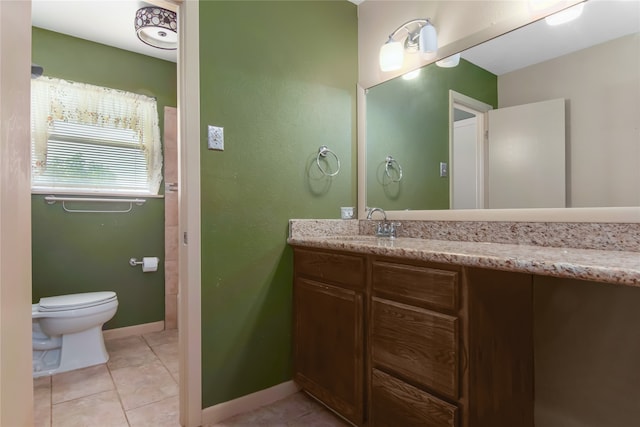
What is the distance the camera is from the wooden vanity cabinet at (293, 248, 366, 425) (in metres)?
1.42

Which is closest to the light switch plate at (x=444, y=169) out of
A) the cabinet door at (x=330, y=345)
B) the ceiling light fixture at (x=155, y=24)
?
the cabinet door at (x=330, y=345)

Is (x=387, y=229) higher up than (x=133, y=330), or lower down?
higher up

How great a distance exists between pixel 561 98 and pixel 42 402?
288 cm

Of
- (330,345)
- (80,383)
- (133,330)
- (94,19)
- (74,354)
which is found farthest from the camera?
(133,330)

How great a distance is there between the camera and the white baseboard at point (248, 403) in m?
1.58

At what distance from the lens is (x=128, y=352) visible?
7.96ft

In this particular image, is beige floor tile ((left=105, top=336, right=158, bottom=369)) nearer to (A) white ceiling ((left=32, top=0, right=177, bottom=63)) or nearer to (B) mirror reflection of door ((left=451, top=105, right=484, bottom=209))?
(B) mirror reflection of door ((left=451, top=105, right=484, bottom=209))

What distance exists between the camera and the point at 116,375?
2072 mm

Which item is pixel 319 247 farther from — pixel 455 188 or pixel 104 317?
pixel 104 317

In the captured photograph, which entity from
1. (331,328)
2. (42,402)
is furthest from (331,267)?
(42,402)

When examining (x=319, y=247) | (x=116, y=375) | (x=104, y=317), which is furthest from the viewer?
(x=104, y=317)

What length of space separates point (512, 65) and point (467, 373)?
1321 millimetres

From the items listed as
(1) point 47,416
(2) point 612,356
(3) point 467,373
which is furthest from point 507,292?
(1) point 47,416

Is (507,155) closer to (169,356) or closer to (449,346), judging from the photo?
(449,346)
